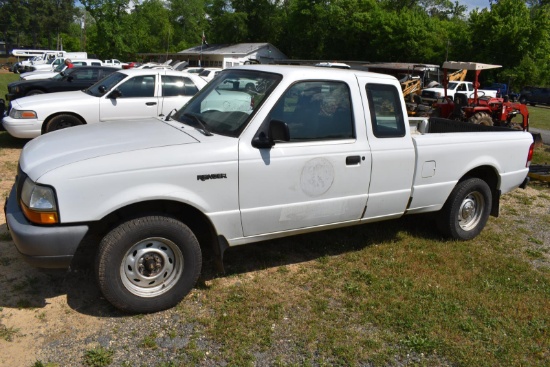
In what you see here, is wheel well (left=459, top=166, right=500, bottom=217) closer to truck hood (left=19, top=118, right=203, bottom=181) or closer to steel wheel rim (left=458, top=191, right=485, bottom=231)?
steel wheel rim (left=458, top=191, right=485, bottom=231)

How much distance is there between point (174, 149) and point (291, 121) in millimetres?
1073

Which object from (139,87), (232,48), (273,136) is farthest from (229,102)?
(232,48)

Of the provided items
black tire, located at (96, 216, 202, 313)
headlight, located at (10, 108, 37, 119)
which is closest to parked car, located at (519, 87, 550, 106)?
headlight, located at (10, 108, 37, 119)

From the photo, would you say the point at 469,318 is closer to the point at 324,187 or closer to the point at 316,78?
the point at 324,187

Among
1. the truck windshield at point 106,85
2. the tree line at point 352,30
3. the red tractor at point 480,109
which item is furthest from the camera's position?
the tree line at point 352,30

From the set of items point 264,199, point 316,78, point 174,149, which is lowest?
point 264,199

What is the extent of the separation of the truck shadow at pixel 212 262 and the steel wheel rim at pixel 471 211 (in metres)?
0.35

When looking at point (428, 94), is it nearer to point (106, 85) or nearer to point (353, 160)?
point (106, 85)

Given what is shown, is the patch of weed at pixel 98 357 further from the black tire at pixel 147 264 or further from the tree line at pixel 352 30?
the tree line at pixel 352 30

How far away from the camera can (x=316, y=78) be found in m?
4.37

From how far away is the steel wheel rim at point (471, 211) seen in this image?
222 inches

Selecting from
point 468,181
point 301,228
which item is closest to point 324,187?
point 301,228

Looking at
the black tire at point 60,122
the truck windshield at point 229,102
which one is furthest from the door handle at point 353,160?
the black tire at point 60,122

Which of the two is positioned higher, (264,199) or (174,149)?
(174,149)
